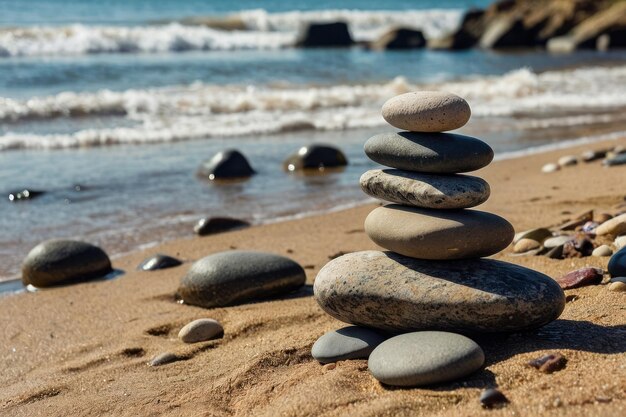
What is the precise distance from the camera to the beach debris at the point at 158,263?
7.00 m

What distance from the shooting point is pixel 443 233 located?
4348 mm

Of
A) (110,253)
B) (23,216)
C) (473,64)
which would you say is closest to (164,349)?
(110,253)

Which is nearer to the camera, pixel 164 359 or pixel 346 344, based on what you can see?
pixel 346 344

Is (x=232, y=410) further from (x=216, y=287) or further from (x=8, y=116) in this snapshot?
(x=8, y=116)

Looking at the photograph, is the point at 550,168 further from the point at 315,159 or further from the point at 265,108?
the point at 265,108

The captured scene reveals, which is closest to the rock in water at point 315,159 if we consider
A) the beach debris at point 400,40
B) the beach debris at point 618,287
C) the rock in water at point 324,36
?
the beach debris at point 618,287

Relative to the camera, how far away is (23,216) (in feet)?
29.1

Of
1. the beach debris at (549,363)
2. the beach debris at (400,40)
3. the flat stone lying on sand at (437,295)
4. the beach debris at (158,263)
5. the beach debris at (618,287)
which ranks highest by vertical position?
the beach debris at (400,40)

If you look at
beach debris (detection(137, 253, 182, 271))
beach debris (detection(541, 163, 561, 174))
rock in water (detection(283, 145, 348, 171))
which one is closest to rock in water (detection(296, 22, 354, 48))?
rock in water (detection(283, 145, 348, 171))

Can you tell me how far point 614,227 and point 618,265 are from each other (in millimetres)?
1157

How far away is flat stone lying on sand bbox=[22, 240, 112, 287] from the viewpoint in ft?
22.2

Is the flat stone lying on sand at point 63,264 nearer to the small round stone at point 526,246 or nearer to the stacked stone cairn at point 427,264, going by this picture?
the stacked stone cairn at point 427,264

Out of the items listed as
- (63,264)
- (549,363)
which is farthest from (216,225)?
(549,363)

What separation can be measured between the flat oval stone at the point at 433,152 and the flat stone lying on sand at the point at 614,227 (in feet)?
6.62
